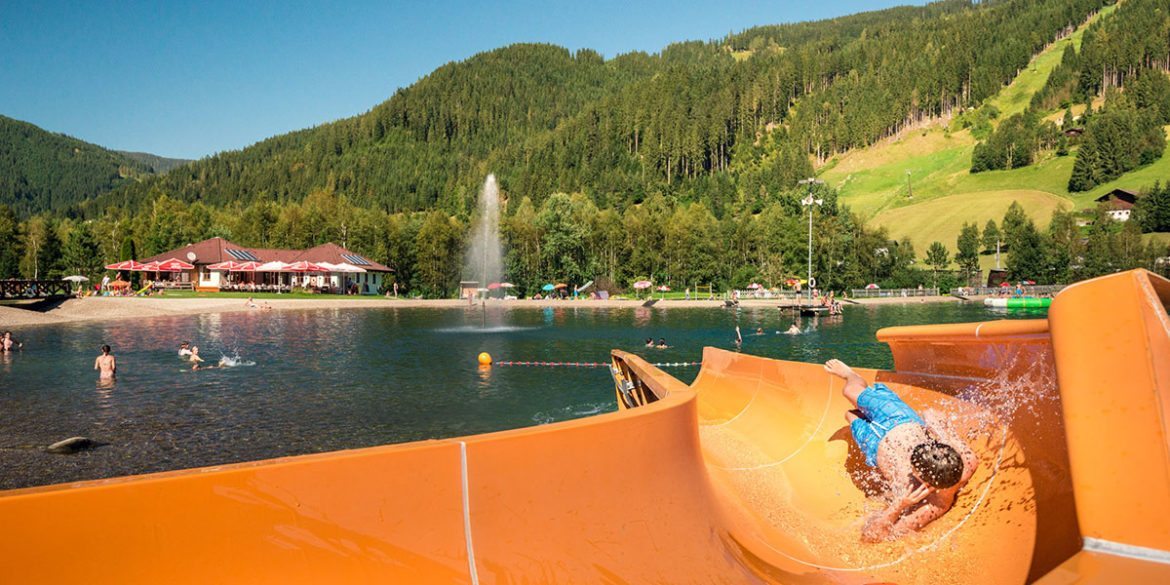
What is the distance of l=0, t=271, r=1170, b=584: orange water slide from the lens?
2531 millimetres

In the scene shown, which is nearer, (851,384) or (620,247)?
(851,384)

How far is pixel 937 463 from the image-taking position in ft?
16.8

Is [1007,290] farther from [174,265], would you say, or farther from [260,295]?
[174,265]

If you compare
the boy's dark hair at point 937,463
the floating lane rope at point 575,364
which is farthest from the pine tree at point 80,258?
the boy's dark hair at point 937,463

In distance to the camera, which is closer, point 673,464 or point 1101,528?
point 1101,528

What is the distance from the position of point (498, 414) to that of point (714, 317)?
149ft

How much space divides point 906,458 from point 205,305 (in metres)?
71.5

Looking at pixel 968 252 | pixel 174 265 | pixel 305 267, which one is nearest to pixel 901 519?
pixel 305 267

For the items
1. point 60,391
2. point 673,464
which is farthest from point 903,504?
point 60,391

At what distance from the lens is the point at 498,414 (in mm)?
17672

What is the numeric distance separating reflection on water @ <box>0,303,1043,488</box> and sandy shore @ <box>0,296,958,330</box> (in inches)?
235

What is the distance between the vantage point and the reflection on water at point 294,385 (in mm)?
14109

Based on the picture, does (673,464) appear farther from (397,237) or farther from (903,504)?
(397,237)

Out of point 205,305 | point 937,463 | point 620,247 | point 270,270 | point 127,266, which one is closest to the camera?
point 937,463
